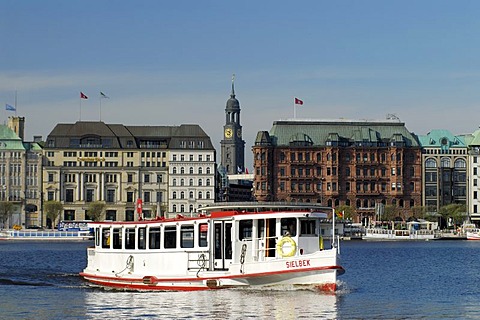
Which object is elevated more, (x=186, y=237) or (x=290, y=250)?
(x=186, y=237)

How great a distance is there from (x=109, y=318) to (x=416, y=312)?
53.4ft

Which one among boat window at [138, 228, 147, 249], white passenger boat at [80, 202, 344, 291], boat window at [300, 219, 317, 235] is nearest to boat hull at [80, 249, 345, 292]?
white passenger boat at [80, 202, 344, 291]

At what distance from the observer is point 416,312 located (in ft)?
207

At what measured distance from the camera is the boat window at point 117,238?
3030 inches

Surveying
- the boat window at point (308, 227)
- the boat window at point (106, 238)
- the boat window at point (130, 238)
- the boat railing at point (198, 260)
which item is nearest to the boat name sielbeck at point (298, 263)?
the boat window at point (308, 227)

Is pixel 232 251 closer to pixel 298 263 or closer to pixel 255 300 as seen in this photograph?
pixel 298 263

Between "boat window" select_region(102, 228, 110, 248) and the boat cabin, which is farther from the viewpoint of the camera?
"boat window" select_region(102, 228, 110, 248)

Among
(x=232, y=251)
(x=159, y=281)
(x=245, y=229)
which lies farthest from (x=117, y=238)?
(x=245, y=229)

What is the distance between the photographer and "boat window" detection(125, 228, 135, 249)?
7562 cm

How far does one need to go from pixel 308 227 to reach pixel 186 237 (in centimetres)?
782

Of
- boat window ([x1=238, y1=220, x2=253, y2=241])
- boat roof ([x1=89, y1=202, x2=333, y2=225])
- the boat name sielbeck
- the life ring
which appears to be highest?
boat roof ([x1=89, y1=202, x2=333, y2=225])

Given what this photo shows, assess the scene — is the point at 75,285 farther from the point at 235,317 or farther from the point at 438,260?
the point at 438,260

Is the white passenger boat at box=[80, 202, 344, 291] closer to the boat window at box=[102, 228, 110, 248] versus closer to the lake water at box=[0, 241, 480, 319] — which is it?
the lake water at box=[0, 241, 480, 319]

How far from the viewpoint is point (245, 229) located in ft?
227
